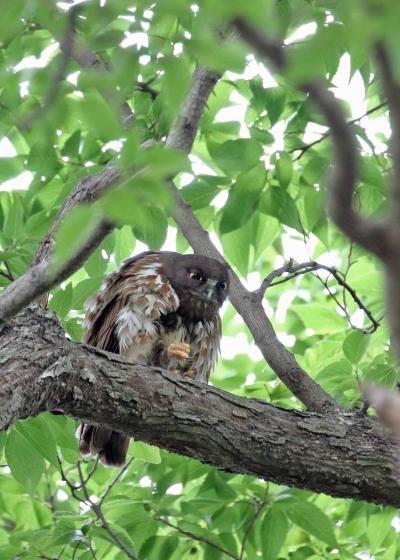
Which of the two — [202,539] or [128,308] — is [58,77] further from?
[202,539]

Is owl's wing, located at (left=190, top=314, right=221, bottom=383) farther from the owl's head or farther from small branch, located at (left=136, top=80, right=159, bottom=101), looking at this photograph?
small branch, located at (left=136, top=80, right=159, bottom=101)

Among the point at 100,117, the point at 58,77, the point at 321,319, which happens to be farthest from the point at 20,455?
the point at 321,319

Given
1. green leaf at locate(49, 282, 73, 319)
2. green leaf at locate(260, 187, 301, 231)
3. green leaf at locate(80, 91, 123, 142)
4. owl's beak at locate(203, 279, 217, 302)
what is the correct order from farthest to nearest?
owl's beak at locate(203, 279, 217, 302) → green leaf at locate(260, 187, 301, 231) → green leaf at locate(49, 282, 73, 319) → green leaf at locate(80, 91, 123, 142)

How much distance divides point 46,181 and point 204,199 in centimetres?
91

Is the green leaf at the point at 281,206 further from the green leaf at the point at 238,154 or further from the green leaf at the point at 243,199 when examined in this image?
the green leaf at the point at 238,154

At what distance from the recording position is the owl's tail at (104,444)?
4.64m

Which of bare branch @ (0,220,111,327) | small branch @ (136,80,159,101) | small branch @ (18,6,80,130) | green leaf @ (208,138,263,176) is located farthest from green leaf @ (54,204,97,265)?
small branch @ (136,80,159,101)

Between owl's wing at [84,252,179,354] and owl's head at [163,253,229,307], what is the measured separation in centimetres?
11

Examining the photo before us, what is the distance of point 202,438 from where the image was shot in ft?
11.4

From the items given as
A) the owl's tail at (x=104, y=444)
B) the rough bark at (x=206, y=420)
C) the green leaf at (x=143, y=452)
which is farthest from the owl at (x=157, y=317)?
the rough bark at (x=206, y=420)

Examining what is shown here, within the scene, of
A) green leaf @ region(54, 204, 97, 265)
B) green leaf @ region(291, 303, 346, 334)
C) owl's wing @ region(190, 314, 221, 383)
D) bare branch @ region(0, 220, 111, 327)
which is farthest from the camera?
green leaf @ region(291, 303, 346, 334)

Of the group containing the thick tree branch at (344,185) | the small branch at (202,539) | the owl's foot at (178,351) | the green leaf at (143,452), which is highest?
the owl's foot at (178,351)

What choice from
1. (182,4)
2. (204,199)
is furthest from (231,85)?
(182,4)

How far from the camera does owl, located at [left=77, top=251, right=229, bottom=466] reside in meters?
4.85
